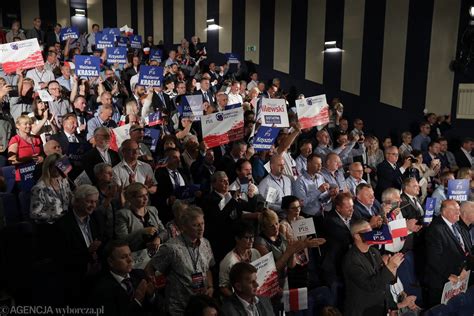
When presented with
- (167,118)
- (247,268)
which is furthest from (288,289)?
(167,118)

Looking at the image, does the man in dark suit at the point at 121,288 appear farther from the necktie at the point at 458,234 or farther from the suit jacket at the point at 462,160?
the suit jacket at the point at 462,160

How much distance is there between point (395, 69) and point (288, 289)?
28.8 feet

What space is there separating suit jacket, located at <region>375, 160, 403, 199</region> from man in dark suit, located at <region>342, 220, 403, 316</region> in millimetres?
3447

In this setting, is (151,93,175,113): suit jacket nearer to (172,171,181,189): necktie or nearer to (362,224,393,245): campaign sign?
(172,171,181,189): necktie

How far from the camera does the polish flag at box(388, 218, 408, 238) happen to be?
4.62 metres

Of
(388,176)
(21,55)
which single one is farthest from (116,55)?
(388,176)

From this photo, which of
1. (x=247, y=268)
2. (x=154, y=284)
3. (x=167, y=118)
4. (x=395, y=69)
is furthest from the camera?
(x=395, y=69)

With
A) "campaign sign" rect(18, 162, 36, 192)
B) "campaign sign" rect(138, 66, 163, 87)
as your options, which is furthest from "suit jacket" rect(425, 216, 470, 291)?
"campaign sign" rect(138, 66, 163, 87)

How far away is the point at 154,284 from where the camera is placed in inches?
136

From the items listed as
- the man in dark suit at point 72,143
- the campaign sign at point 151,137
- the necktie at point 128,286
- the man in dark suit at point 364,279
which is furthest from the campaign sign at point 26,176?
Answer: the man in dark suit at point 364,279

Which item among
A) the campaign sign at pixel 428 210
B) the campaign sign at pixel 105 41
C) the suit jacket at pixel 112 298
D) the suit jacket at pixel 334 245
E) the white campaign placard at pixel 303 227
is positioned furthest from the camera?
the campaign sign at pixel 105 41

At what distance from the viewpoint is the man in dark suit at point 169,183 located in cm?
486

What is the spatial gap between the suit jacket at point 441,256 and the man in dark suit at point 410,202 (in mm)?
590

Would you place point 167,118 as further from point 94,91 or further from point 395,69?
point 395,69
